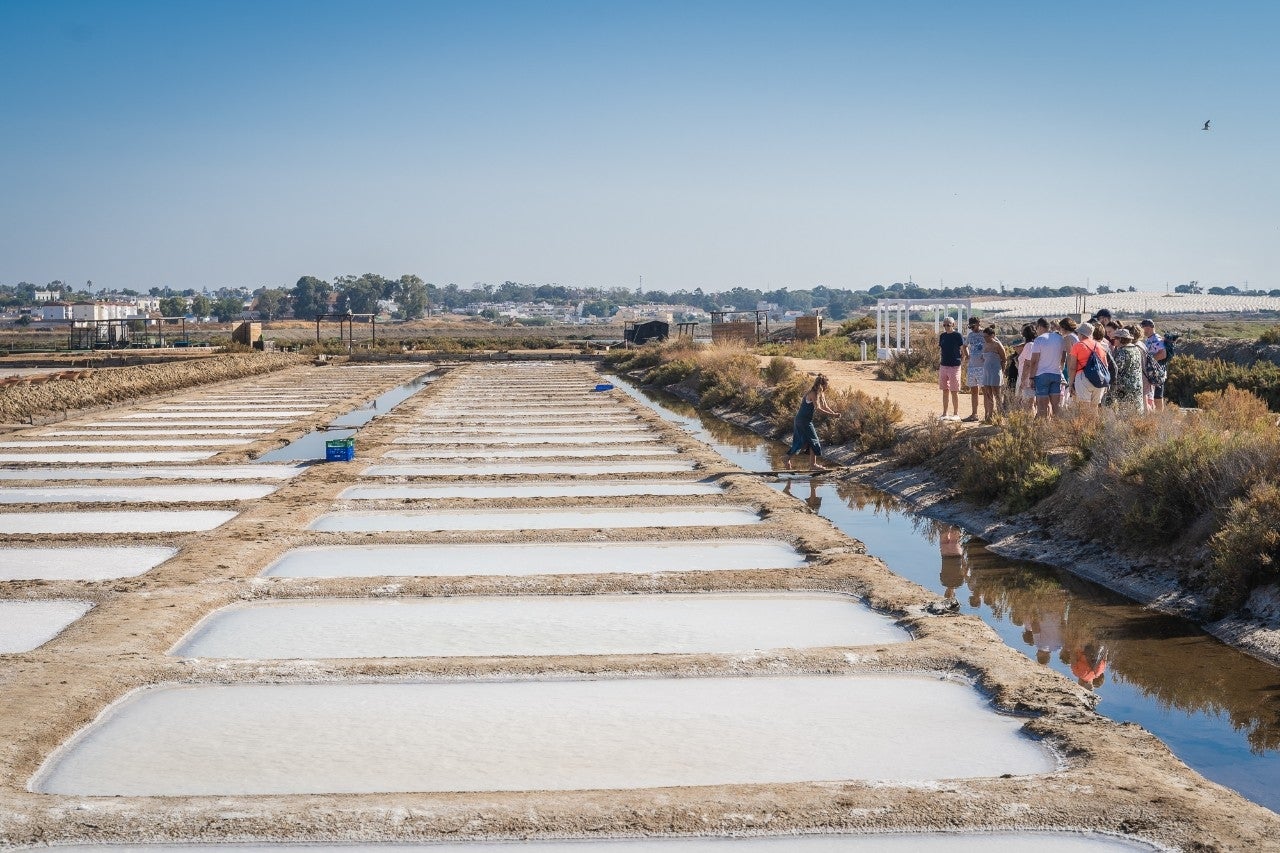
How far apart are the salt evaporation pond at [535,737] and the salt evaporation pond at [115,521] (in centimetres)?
483

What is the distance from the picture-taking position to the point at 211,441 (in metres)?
17.9

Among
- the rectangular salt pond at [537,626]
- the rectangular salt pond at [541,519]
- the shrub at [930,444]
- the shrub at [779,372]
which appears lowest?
the rectangular salt pond at [537,626]

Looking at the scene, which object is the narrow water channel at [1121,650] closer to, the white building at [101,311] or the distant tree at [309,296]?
the white building at [101,311]

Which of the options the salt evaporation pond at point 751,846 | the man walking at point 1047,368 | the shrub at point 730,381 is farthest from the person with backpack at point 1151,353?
the salt evaporation pond at point 751,846

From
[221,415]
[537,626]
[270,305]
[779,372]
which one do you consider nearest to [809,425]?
[537,626]

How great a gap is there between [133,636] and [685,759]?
11.5 feet

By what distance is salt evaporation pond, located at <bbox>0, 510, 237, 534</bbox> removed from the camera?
10.7 meters

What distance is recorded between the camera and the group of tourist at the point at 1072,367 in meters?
12.5

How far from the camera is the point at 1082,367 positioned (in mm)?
12539

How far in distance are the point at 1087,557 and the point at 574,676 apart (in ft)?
15.3

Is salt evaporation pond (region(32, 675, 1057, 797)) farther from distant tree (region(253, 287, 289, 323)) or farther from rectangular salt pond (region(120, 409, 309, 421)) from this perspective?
distant tree (region(253, 287, 289, 323))

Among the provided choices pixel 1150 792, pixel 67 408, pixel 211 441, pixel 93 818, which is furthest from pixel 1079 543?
pixel 67 408

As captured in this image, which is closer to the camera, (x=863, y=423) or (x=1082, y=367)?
(x=1082, y=367)

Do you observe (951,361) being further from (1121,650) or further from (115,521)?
(115,521)
